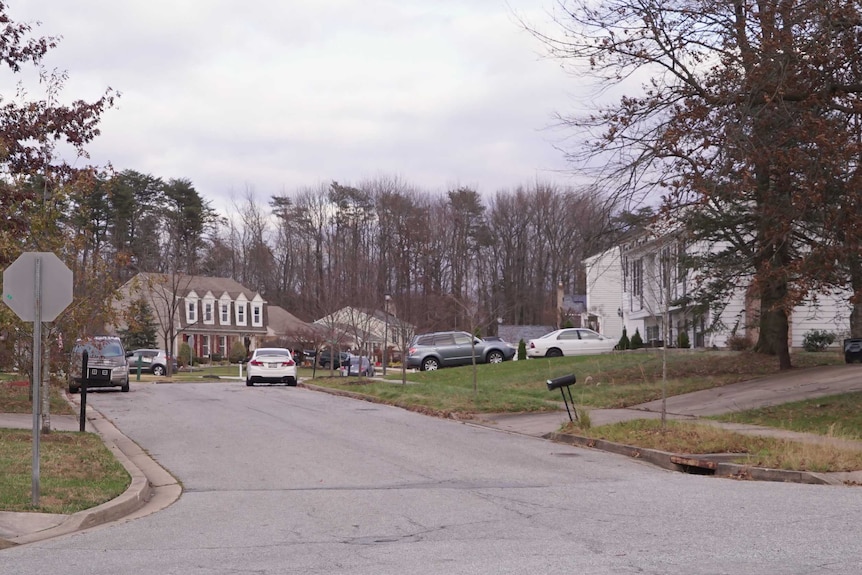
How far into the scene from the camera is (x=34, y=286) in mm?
10258

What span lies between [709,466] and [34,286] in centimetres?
902

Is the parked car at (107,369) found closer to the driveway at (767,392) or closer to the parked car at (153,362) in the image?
the driveway at (767,392)

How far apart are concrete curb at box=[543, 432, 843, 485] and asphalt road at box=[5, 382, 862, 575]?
49 centimetres

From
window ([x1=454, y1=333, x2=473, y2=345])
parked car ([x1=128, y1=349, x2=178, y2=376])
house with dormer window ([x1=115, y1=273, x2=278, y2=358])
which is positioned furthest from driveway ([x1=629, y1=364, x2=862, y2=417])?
house with dormer window ([x1=115, y1=273, x2=278, y2=358])

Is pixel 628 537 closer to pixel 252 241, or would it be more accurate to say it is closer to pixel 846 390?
pixel 846 390

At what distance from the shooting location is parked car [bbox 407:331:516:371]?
135 feet

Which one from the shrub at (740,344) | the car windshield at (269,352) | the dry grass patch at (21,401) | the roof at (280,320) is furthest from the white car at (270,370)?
the roof at (280,320)

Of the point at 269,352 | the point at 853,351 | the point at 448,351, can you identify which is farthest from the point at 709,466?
the point at 448,351

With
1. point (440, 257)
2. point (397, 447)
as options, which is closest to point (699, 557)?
point (397, 447)

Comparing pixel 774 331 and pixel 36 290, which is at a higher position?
pixel 36 290

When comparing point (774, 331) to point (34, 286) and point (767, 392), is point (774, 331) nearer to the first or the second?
point (767, 392)

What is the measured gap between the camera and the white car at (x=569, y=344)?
42.3 m

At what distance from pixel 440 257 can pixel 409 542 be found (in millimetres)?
65573

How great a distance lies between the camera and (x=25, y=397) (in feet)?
77.9
